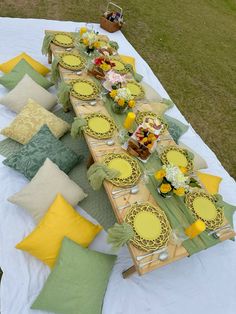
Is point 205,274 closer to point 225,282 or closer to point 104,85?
point 225,282

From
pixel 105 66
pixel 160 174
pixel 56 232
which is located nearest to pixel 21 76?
pixel 105 66

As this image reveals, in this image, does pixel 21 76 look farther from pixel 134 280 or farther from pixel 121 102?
pixel 134 280

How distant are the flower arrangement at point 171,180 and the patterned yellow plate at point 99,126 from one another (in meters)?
0.80

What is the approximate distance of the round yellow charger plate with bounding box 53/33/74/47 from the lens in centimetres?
433

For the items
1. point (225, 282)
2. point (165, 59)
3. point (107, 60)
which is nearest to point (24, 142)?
point (107, 60)

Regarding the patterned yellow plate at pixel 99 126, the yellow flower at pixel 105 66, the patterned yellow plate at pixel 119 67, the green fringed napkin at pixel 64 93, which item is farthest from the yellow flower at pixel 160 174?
the patterned yellow plate at pixel 119 67

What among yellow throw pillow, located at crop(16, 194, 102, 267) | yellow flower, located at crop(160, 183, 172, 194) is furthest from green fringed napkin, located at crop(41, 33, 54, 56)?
yellow flower, located at crop(160, 183, 172, 194)

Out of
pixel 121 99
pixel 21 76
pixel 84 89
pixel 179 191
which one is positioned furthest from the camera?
pixel 21 76

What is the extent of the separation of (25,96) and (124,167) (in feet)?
6.14

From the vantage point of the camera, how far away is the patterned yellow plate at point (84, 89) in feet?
11.9

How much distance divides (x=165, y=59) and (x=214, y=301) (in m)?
5.01

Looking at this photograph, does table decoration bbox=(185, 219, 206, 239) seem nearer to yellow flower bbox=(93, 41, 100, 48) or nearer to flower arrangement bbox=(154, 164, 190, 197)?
flower arrangement bbox=(154, 164, 190, 197)

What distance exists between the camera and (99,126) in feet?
11.0

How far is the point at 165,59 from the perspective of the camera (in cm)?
641
